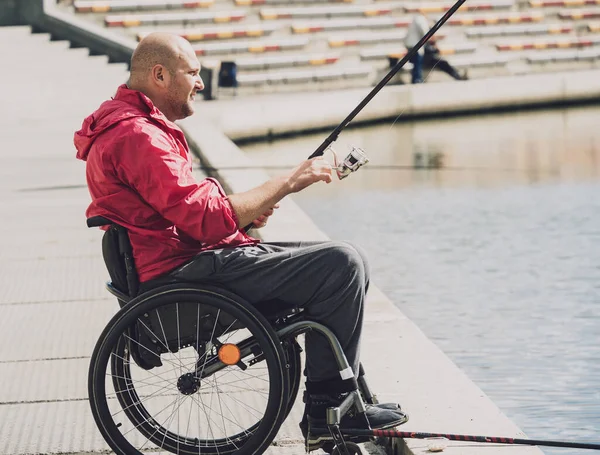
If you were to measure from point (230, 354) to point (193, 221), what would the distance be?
411mm

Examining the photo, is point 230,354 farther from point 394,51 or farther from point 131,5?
point 131,5

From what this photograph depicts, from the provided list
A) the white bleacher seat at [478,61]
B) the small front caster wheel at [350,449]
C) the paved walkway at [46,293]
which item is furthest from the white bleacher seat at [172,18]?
the small front caster wheel at [350,449]

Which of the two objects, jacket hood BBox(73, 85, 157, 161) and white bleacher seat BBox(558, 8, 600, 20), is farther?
white bleacher seat BBox(558, 8, 600, 20)

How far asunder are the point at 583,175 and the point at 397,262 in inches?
194

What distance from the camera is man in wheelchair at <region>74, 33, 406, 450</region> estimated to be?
3.62 metres

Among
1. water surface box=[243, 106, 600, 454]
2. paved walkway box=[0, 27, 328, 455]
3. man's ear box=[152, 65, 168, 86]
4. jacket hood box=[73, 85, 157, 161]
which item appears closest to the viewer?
jacket hood box=[73, 85, 157, 161]

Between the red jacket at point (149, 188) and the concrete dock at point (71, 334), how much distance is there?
2.63ft

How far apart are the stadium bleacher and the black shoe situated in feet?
59.5

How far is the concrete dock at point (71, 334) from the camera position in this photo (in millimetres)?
4223

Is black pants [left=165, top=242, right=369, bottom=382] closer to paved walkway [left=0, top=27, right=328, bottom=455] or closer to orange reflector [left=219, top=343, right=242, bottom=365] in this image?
orange reflector [left=219, top=343, right=242, bottom=365]

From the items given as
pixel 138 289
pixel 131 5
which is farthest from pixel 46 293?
pixel 131 5

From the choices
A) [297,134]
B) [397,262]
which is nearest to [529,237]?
[397,262]

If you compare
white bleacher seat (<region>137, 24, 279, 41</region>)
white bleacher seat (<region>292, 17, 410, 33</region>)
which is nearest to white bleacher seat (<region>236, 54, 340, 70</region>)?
white bleacher seat (<region>137, 24, 279, 41</region>)

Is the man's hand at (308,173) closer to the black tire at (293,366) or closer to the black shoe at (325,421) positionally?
the black tire at (293,366)
